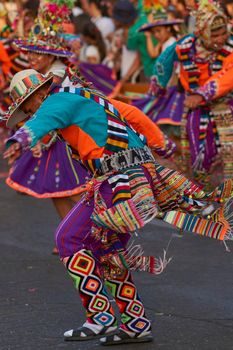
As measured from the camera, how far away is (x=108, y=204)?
6.34m

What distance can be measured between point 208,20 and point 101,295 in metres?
4.20

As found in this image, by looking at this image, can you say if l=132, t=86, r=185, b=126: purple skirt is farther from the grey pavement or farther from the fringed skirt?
the fringed skirt

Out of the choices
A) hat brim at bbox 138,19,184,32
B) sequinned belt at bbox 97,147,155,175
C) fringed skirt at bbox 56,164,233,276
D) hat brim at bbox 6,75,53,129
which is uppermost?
hat brim at bbox 6,75,53,129

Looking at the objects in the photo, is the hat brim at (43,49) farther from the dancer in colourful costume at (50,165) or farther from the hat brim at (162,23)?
the hat brim at (162,23)

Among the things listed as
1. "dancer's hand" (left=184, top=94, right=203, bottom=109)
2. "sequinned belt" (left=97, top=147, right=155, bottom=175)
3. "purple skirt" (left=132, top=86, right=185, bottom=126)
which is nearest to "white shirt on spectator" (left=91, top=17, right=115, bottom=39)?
"purple skirt" (left=132, top=86, right=185, bottom=126)

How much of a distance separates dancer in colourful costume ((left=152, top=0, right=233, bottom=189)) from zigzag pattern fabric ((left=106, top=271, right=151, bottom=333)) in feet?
12.4

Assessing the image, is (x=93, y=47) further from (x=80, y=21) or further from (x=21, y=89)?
(x=21, y=89)

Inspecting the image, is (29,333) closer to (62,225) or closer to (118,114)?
(62,225)

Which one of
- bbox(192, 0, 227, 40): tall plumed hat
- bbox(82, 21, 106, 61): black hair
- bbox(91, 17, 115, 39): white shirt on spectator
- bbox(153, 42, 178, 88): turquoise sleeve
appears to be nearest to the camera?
bbox(192, 0, 227, 40): tall plumed hat

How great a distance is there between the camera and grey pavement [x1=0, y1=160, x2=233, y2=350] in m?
6.53

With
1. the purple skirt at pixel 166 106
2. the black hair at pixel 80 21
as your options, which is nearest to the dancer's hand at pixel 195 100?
the purple skirt at pixel 166 106

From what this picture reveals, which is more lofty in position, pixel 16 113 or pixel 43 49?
pixel 16 113

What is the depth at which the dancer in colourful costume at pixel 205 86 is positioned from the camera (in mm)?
10016

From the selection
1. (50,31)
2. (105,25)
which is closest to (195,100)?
(50,31)
